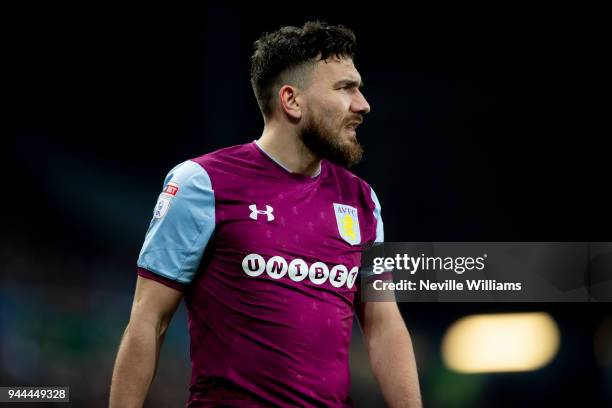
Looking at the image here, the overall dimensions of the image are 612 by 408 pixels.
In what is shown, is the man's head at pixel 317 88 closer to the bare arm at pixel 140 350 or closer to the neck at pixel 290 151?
the neck at pixel 290 151

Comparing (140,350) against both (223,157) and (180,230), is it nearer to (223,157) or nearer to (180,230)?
(180,230)

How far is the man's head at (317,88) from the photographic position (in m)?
1.81

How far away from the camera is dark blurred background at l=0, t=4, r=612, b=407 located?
3912mm

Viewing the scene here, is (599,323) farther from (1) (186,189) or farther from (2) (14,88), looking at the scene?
(2) (14,88)

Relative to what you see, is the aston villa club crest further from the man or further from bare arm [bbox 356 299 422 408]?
bare arm [bbox 356 299 422 408]

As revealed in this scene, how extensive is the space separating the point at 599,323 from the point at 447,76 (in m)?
1.46

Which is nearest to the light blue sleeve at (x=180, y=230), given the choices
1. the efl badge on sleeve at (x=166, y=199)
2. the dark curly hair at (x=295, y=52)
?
the efl badge on sleeve at (x=166, y=199)

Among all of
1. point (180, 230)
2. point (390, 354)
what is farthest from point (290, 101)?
point (390, 354)

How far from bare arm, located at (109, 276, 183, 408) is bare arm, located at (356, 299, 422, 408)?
0.52m

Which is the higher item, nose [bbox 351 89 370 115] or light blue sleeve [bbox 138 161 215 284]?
nose [bbox 351 89 370 115]

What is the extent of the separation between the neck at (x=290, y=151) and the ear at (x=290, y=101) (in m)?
0.04

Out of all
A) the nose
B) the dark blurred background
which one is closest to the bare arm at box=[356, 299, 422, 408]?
the nose

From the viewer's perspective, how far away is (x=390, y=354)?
1.82 m

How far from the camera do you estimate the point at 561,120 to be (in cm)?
403
